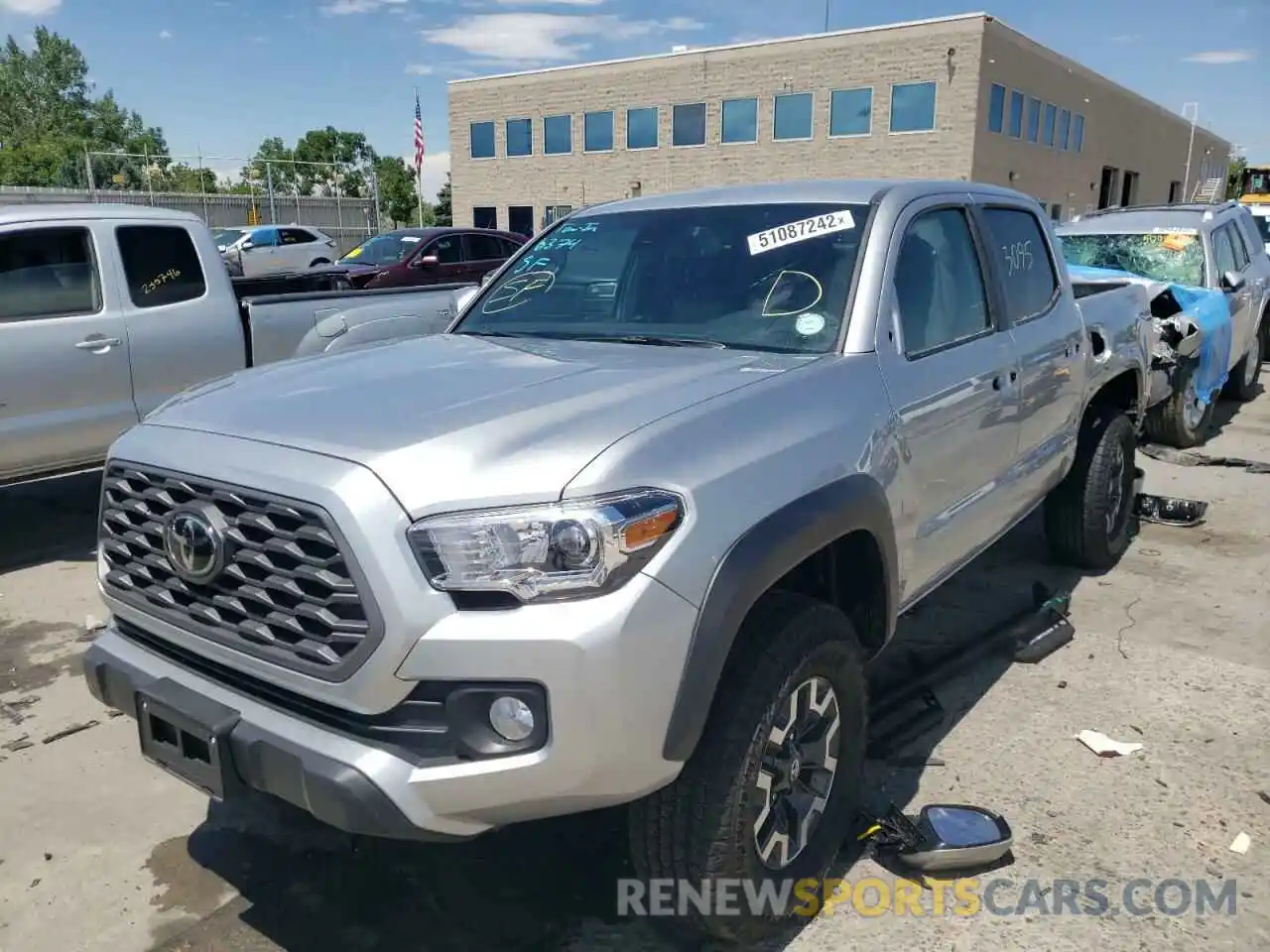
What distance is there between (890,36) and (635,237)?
112 ft

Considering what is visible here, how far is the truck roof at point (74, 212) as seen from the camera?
571 cm

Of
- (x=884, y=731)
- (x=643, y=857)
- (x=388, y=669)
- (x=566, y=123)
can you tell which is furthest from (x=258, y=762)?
(x=566, y=123)

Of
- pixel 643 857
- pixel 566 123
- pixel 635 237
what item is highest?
pixel 566 123

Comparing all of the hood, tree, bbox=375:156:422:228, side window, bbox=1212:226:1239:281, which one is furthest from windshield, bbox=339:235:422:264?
tree, bbox=375:156:422:228

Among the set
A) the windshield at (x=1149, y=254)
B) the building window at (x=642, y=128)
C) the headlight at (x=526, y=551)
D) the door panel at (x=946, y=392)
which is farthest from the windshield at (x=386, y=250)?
the building window at (x=642, y=128)

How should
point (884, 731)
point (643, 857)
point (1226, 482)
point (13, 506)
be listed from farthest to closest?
point (1226, 482)
point (13, 506)
point (884, 731)
point (643, 857)

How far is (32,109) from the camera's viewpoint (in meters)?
77.7

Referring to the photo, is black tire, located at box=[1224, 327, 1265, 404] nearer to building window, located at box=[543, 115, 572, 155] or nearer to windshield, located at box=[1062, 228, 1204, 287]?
windshield, located at box=[1062, 228, 1204, 287]

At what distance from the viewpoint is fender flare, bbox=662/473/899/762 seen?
2.15 metres

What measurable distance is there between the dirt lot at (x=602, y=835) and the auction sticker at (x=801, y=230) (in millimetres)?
1800

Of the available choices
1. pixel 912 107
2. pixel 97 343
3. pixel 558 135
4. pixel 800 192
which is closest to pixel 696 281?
pixel 800 192

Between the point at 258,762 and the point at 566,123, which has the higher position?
the point at 566,123

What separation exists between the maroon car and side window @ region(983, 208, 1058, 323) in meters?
11.7

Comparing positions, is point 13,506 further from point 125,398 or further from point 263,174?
point 263,174
